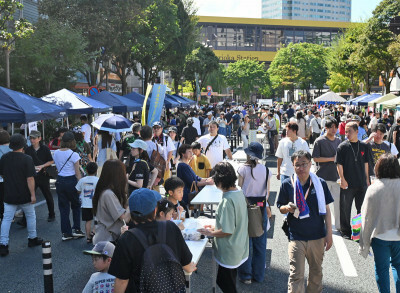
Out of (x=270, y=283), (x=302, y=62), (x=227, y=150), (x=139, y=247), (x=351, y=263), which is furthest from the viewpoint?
(x=302, y=62)

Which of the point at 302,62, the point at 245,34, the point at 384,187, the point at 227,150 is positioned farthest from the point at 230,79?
the point at 384,187

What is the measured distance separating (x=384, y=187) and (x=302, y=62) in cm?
7705

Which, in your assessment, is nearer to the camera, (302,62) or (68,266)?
(68,266)

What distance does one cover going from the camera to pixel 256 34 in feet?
379

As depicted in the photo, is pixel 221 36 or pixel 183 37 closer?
pixel 183 37

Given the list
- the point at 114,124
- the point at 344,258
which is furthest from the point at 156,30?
the point at 344,258

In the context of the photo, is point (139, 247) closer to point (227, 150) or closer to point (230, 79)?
point (227, 150)

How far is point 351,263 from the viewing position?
6.63 meters

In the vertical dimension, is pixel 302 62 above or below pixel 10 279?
above

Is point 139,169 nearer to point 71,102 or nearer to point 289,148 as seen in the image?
point 289,148

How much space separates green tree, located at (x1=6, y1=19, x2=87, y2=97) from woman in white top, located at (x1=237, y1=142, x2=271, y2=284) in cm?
1485

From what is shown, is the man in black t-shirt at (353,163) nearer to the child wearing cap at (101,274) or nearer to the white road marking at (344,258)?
the white road marking at (344,258)

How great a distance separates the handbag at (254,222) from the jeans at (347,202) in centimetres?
305

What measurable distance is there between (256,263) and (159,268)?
3056 millimetres
